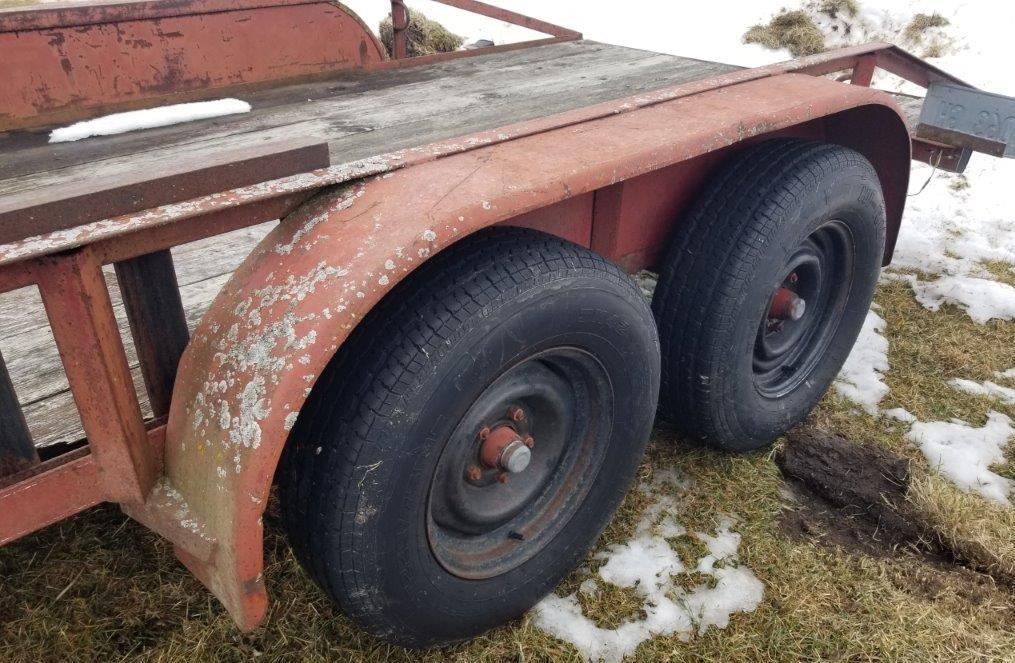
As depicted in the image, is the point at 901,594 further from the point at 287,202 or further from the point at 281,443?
the point at 287,202

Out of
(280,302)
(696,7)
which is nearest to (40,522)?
(280,302)

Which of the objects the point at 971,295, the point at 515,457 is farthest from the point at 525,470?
the point at 971,295

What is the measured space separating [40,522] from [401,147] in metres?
1.05

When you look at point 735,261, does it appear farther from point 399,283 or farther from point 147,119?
point 147,119

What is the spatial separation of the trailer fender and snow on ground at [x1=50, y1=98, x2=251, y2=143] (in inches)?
28.8

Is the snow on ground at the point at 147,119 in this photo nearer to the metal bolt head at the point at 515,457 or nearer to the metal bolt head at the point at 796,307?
the metal bolt head at the point at 515,457

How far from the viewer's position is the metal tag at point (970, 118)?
3301 millimetres

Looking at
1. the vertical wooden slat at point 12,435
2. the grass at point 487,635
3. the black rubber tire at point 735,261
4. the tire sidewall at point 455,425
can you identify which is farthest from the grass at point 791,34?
the vertical wooden slat at point 12,435

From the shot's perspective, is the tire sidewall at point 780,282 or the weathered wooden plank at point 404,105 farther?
the tire sidewall at point 780,282

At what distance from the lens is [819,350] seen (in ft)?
9.61

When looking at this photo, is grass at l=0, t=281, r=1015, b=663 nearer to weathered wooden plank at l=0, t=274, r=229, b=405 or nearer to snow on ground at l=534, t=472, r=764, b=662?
snow on ground at l=534, t=472, r=764, b=662

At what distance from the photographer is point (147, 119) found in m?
1.99

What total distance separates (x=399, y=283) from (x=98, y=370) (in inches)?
24.0

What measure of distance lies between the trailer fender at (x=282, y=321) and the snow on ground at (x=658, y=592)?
90cm
